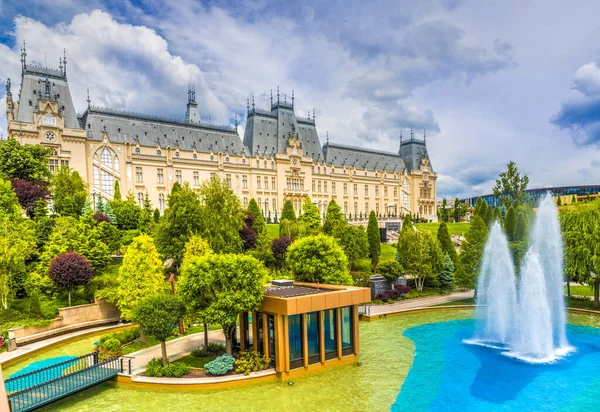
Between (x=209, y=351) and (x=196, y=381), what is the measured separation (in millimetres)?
3952

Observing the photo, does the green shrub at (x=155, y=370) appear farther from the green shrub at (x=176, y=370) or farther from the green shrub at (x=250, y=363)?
the green shrub at (x=250, y=363)

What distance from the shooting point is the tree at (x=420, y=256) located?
1545 inches

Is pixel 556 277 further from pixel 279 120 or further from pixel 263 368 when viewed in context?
pixel 279 120

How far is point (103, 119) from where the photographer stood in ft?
212

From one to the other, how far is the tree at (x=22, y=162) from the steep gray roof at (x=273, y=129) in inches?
1537

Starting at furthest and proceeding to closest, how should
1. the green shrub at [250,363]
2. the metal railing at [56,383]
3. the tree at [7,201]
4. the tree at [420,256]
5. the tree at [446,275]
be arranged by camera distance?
1. the tree at [446,275]
2. the tree at [420,256]
3. the tree at [7,201]
4. the green shrub at [250,363]
5. the metal railing at [56,383]

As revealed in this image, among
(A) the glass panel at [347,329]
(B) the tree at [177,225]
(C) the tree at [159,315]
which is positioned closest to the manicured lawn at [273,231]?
(B) the tree at [177,225]

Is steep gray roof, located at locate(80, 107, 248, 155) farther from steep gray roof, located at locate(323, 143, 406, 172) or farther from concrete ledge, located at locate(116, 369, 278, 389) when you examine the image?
concrete ledge, located at locate(116, 369, 278, 389)

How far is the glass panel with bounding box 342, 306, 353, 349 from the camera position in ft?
67.2

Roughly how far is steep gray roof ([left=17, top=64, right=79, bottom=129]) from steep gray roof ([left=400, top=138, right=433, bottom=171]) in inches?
3133

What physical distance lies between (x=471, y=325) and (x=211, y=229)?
21.9 metres

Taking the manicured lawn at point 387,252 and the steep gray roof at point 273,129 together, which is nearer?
the manicured lawn at point 387,252

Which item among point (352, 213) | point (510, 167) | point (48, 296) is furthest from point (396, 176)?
point (48, 296)

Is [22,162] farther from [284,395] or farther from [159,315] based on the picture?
[284,395]
